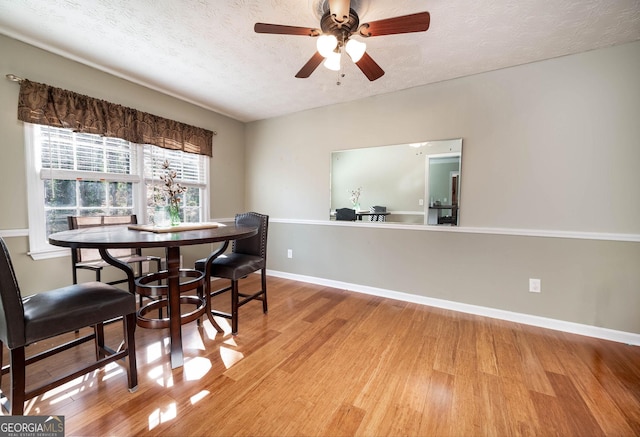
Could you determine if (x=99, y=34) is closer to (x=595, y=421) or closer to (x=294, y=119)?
(x=294, y=119)

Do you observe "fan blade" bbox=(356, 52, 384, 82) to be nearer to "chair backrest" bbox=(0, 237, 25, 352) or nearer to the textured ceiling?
the textured ceiling

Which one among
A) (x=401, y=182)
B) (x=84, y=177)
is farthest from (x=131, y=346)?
(x=401, y=182)

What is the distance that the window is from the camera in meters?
2.15

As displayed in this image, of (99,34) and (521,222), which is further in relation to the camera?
(521,222)

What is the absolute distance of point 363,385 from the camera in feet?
5.18

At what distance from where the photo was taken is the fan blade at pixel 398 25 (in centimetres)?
140

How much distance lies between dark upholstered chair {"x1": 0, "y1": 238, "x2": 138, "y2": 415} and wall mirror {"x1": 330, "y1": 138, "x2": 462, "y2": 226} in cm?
248

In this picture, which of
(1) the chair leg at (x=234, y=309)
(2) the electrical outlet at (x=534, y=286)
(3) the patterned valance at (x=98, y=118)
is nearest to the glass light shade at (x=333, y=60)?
(1) the chair leg at (x=234, y=309)

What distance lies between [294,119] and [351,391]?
3.33 metres

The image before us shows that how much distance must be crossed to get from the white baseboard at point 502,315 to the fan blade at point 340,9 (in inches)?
105

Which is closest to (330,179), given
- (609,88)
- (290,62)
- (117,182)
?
(290,62)

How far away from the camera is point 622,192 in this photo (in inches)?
82.3

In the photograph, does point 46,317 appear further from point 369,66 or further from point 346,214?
point 346,214

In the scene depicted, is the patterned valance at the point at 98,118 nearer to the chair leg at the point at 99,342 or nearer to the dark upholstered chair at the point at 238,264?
the dark upholstered chair at the point at 238,264
